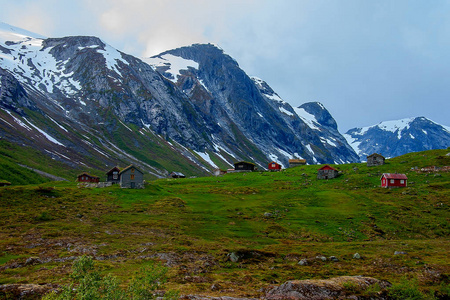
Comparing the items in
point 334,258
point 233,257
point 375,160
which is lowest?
point 334,258

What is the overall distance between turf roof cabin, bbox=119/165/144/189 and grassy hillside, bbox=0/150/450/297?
Answer: 4502 millimetres

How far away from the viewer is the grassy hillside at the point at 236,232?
33.4 meters

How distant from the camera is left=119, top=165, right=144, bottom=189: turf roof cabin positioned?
8856 cm

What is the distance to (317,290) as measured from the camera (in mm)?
26438

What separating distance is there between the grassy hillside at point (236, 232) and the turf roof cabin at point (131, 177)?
4.50 meters

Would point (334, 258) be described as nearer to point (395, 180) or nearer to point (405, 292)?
point (405, 292)

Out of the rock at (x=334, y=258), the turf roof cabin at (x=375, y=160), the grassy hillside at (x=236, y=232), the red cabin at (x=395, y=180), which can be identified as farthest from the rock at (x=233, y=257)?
the turf roof cabin at (x=375, y=160)

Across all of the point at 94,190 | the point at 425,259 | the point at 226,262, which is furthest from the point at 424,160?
the point at 94,190

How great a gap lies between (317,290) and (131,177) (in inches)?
2834

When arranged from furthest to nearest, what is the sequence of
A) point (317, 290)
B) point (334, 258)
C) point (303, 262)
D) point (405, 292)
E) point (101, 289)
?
point (334, 258)
point (303, 262)
point (317, 290)
point (405, 292)
point (101, 289)

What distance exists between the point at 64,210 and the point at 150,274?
51.1 metres

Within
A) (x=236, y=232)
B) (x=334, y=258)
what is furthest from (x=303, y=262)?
(x=236, y=232)

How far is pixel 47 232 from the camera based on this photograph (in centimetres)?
4719

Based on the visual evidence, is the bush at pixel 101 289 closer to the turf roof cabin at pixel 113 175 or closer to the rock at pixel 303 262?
the rock at pixel 303 262
